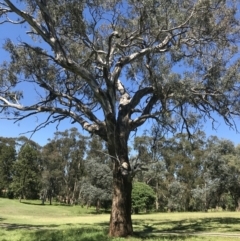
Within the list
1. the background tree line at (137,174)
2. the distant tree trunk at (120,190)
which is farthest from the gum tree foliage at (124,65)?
the background tree line at (137,174)

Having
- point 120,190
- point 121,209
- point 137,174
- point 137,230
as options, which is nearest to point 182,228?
point 137,230

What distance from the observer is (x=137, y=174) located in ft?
163

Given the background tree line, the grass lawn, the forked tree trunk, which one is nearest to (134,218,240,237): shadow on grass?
the grass lawn

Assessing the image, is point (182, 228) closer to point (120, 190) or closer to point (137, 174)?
point (120, 190)

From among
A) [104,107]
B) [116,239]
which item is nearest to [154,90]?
[104,107]

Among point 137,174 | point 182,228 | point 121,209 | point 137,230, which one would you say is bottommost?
point 137,230

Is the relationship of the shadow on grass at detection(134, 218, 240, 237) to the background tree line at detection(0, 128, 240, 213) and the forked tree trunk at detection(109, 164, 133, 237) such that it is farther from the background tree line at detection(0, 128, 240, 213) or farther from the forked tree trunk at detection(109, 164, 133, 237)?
the background tree line at detection(0, 128, 240, 213)

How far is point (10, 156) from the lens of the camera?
7112 centimetres

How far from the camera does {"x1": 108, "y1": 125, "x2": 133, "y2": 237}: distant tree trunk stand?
12.1 metres

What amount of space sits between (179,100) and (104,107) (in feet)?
9.29

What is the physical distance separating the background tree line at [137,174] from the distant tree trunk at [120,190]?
28.9 metres

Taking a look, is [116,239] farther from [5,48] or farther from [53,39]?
[5,48]

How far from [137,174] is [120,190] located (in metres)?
37.7

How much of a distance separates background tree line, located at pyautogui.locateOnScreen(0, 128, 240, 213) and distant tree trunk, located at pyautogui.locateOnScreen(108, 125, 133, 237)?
28.9 m
